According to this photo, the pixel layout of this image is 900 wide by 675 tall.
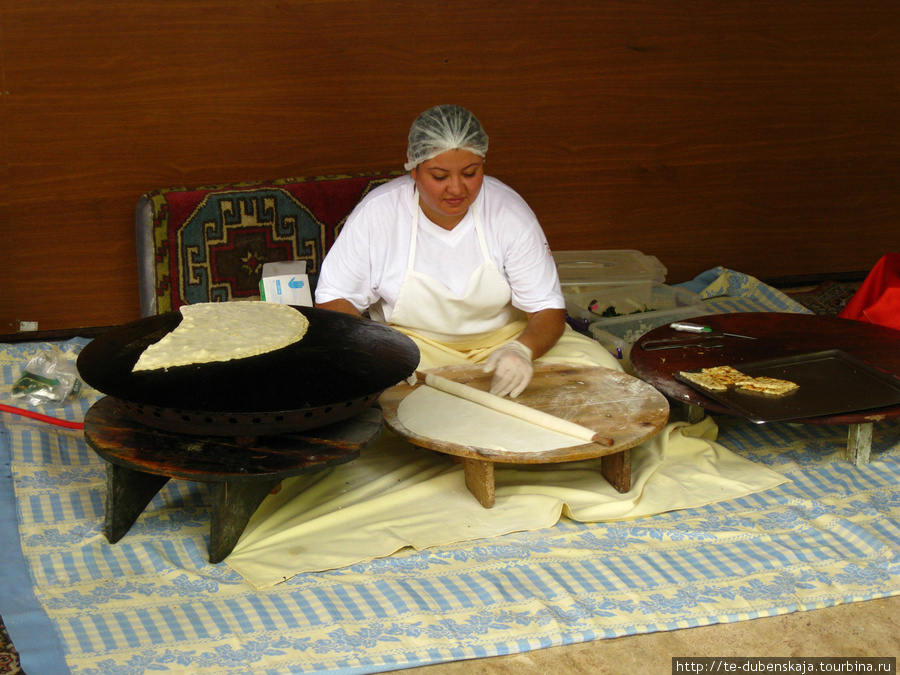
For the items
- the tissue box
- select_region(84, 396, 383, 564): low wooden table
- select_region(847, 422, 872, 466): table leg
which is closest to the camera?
select_region(84, 396, 383, 564): low wooden table

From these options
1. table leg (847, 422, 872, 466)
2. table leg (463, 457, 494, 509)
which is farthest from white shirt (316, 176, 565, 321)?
table leg (847, 422, 872, 466)

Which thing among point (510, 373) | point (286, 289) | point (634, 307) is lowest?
point (634, 307)

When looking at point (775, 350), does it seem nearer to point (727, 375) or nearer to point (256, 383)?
point (727, 375)

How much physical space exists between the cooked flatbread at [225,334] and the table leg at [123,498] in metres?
0.40

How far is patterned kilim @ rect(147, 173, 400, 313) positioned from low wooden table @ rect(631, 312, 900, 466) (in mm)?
A: 1499

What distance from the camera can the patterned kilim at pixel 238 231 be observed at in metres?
3.75

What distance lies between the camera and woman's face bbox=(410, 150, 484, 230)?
2.90 m

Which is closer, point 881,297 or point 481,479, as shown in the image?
point 481,479

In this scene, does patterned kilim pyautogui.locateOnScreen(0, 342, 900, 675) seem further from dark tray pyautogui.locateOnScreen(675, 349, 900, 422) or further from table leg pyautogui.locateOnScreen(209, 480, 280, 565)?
dark tray pyautogui.locateOnScreen(675, 349, 900, 422)

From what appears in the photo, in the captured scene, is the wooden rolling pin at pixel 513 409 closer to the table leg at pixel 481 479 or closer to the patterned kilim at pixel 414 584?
the table leg at pixel 481 479

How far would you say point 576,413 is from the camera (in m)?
2.75

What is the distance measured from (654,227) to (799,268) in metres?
1.02

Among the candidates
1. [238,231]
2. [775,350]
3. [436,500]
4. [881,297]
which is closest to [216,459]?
[436,500]

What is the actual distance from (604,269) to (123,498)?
2689 mm
